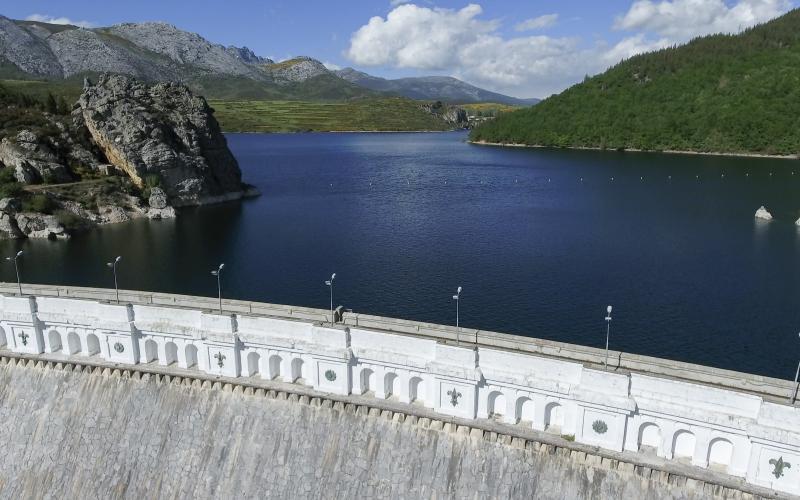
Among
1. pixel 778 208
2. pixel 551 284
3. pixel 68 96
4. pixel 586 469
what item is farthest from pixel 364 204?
pixel 68 96

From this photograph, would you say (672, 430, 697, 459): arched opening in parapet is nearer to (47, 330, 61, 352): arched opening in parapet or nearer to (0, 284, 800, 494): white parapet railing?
(0, 284, 800, 494): white parapet railing

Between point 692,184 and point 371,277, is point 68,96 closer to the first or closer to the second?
point 371,277

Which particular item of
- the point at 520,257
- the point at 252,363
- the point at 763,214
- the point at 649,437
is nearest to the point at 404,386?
the point at 252,363

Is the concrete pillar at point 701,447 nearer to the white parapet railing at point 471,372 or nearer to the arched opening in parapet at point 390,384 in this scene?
the white parapet railing at point 471,372

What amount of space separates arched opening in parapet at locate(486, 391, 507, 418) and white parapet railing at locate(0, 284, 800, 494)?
0.17 ft

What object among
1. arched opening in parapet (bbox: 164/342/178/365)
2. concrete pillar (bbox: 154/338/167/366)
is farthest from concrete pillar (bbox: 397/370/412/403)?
concrete pillar (bbox: 154/338/167/366)

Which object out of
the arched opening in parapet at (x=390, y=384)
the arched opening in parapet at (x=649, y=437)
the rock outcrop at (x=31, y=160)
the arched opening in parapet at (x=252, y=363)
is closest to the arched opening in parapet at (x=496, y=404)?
the arched opening in parapet at (x=390, y=384)

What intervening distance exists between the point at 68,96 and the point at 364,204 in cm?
14614

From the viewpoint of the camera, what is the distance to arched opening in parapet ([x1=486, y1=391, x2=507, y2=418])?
26000 mm

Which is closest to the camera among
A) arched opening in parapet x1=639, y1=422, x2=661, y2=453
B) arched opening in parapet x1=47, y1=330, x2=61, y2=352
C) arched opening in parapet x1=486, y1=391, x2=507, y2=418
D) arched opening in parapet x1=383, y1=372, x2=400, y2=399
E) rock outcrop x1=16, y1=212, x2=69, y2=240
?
arched opening in parapet x1=639, y1=422, x2=661, y2=453

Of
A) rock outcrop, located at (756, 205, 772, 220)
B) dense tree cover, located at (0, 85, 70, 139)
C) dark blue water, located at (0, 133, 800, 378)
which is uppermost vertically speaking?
dense tree cover, located at (0, 85, 70, 139)

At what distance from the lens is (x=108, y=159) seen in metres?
114

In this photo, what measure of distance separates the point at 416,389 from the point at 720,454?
521 inches

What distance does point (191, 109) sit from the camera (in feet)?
410
